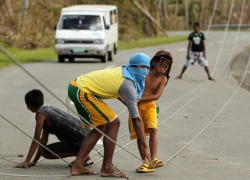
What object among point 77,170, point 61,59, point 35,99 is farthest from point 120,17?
point 77,170

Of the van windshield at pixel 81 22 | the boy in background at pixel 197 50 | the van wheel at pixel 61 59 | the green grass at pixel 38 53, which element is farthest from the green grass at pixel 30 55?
the boy in background at pixel 197 50

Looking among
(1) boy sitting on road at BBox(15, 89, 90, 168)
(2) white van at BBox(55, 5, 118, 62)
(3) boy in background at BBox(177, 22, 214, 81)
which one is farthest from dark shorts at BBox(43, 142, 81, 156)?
(2) white van at BBox(55, 5, 118, 62)

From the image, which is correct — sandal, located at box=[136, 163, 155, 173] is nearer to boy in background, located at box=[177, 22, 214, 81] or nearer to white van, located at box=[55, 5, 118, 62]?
boy in background, located at box=[177, 22, 214, 81]

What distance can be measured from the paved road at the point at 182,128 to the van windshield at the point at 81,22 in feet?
15.8

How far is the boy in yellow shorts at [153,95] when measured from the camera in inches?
366

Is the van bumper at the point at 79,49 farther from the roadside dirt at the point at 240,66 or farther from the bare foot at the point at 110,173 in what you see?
the bare foot at the point at 110,173

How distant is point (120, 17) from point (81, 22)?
2209cm

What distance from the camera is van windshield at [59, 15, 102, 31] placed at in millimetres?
30234

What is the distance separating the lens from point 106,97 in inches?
337

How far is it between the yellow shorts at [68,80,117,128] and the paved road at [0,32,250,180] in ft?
2.08

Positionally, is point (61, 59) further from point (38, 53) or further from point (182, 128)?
point (182, 128)

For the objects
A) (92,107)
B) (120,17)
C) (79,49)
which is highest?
(92,107)

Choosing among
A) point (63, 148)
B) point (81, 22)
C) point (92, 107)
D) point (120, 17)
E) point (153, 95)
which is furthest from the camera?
point (120, 17)

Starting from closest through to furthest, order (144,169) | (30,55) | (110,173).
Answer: (110,173), (144,169), (30,55)
